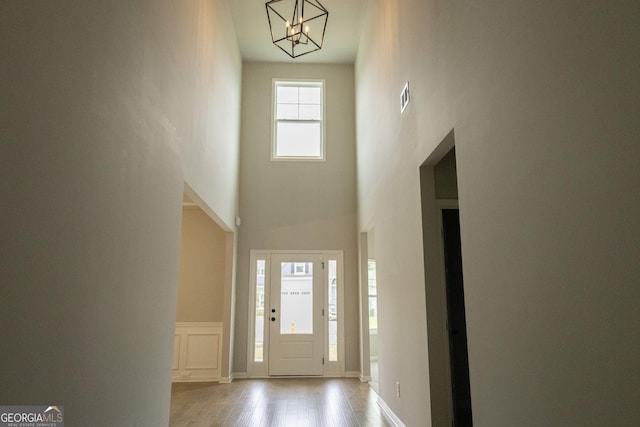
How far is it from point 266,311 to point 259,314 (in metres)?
0.13

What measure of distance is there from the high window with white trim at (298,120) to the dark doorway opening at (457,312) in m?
4.39

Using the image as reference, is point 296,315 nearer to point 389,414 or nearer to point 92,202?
point 389,414

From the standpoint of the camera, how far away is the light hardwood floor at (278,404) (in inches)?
184

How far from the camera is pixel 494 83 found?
7.50ft

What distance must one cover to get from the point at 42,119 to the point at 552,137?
6.76 ft

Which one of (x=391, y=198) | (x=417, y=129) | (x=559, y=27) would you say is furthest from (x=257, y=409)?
(x=559, y=27)

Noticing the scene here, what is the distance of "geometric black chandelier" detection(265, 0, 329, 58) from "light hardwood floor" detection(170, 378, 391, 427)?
464 centimetres

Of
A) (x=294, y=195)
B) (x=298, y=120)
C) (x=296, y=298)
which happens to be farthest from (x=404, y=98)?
(x=296, y=298)

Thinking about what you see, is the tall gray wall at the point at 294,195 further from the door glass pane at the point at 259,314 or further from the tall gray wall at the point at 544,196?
the tall gray wall at the point at 544,196

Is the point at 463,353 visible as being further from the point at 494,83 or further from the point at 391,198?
the point at 494,83

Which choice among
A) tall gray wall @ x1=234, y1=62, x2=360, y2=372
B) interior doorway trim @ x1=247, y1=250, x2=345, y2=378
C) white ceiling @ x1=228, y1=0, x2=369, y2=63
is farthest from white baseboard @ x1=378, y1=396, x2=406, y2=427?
white ceiling @ x1=228, y1=0, x2=369, y2=63

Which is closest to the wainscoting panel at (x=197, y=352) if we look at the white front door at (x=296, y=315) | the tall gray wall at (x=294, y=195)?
the tall gray wall at (x=294, y=195)

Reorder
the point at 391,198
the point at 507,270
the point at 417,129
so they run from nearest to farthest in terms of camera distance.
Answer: the point at 507,270, the point at 417,129, the point at 391,198

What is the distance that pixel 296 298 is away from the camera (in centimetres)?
774
